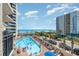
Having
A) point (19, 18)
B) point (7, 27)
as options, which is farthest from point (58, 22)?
point (7, 27)

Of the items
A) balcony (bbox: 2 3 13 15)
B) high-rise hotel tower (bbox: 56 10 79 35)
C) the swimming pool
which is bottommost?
the swimming pool

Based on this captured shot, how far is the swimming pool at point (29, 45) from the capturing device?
226cm

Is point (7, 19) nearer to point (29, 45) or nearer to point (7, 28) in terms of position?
point (7, 28)

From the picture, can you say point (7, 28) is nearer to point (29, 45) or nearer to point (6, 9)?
point (6, 9)

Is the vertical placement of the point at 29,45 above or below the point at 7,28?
below

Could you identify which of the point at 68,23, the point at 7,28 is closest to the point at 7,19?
the point at 7,28

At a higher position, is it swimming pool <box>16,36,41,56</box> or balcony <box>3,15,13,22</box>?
balcony <box>3,15,13,22</box>

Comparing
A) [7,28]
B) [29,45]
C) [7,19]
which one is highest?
[7,19]

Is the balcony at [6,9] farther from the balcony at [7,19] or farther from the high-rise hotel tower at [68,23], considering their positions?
the high-rise hotel tower at [68,23]

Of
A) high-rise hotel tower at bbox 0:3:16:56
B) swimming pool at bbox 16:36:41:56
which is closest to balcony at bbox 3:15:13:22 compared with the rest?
high-rise hotel tower at bbox 0:3:16:56

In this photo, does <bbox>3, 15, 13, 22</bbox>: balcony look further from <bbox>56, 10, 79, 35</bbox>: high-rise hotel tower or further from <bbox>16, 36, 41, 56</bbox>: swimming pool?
<bbox>56, 10, 79, 35</bbox>: high-rise hotel tower

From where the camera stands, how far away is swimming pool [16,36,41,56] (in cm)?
226

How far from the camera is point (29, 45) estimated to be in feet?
7.43

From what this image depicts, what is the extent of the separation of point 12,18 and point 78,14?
793mm
